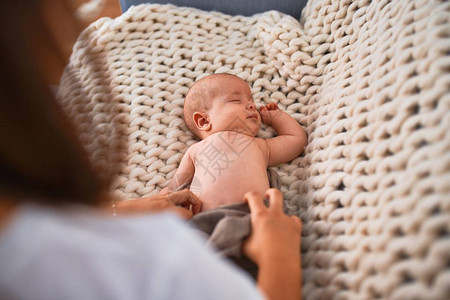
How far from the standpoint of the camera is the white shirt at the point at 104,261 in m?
0.38

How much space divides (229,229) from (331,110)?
0.40m

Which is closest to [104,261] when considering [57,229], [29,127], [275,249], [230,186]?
[57,229]

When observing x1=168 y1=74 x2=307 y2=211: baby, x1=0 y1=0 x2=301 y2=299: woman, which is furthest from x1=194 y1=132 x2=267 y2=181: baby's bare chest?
x1=0 y1=0 x2=301 y2=299: woman

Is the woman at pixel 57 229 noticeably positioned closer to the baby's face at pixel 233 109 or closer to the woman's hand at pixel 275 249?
the woman's hand at pixel 275 249

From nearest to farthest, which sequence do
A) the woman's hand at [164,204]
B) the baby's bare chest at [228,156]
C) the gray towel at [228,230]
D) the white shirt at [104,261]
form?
1. the white shirt at [104,261]
2. the gray towel at [228,230]
3. the woman's hand at [164,204]
4. the baby's bare chest at [228,156]

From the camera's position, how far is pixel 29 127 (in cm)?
43

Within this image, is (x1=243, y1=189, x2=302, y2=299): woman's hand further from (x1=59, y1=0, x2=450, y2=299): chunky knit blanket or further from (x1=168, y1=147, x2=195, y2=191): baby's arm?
(x1=168, y1=147, x2=195, y2=191): baby's arm

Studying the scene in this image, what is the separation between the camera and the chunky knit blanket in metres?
0.53

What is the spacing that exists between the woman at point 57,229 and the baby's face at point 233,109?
55 centimetres

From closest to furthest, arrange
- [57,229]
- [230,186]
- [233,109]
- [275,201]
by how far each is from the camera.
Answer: [57,229]
[275,201]
[230,186]
[233,109]

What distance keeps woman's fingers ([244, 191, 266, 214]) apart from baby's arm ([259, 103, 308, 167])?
220 mm

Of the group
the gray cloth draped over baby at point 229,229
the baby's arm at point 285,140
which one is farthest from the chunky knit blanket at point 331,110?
the gray cloth draped over baby at point 229,229

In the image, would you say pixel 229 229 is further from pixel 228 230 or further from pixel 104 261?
pixel 104 261

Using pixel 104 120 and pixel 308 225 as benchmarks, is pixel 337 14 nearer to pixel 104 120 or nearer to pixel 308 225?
pixel 308 225
